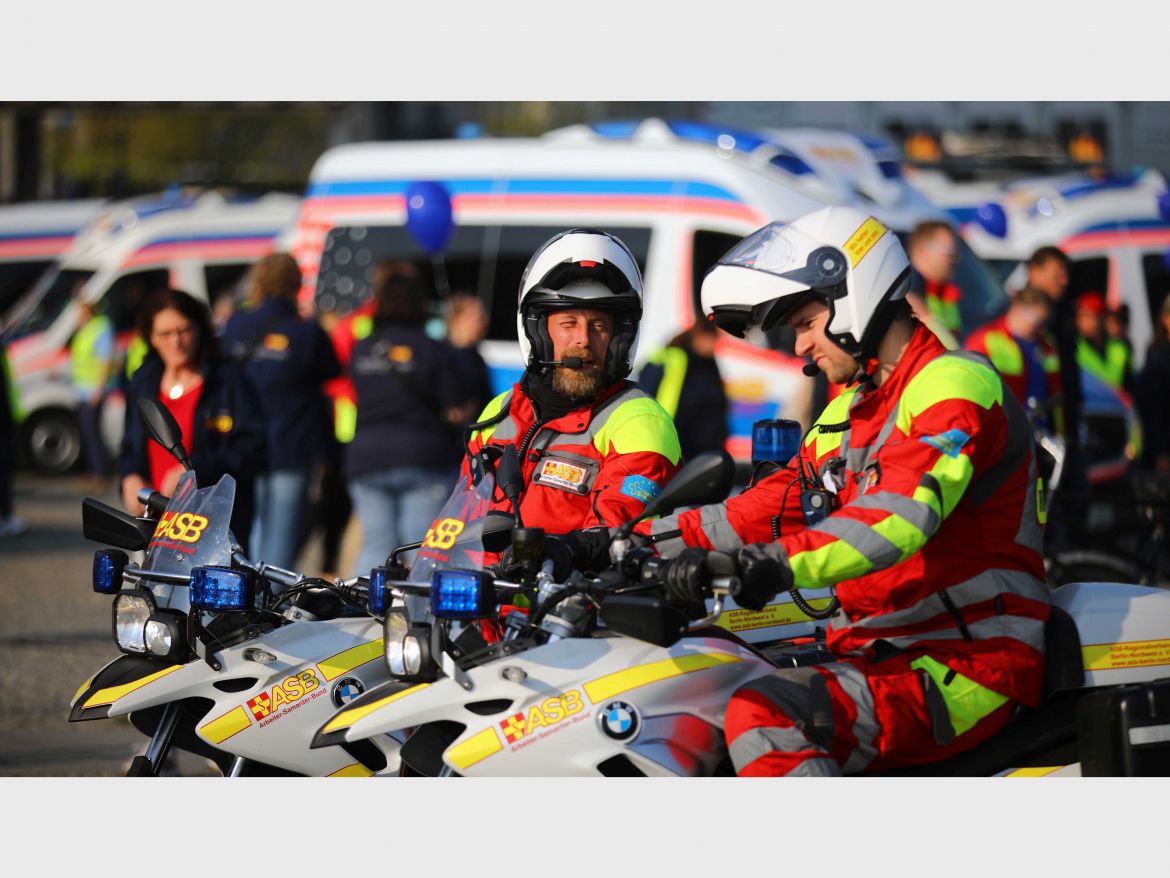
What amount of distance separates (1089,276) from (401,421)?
9985 millimetres

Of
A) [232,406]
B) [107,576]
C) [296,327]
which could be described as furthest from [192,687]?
[296,327]

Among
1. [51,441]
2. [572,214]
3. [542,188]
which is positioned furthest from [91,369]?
[572,214]

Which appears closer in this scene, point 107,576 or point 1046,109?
point 107,576

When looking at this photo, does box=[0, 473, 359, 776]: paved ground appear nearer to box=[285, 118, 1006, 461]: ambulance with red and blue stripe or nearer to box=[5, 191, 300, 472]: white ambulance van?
box=[285, 118, 1006, 461]: ambulance with red and blue stripe

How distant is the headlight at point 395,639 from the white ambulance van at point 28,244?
1936cm

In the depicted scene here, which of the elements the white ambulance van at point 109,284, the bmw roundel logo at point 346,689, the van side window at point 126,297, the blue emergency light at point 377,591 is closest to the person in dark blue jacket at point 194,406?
the bmw roundel logo at point 346,689

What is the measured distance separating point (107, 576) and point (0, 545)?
10147 millimetres

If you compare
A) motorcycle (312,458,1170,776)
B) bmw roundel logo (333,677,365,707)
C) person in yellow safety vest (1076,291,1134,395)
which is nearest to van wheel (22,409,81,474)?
person in yellow safety vest (1076,291,1134,395)

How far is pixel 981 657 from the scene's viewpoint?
379cm

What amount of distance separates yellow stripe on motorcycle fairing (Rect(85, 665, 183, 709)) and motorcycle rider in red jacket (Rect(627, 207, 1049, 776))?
1349mm

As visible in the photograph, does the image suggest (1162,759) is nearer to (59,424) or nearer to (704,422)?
(704,422)

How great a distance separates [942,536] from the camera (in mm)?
3875

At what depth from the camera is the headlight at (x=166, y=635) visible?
4.27 m

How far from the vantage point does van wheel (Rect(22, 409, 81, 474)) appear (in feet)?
64.2
